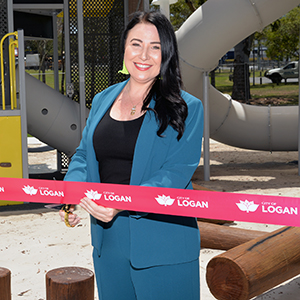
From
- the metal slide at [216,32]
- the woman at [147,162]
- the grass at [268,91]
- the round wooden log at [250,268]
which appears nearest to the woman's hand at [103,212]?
the woman at [147,162]

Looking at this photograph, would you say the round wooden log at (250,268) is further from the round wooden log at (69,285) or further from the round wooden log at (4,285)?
the round wooden log at (4,285)

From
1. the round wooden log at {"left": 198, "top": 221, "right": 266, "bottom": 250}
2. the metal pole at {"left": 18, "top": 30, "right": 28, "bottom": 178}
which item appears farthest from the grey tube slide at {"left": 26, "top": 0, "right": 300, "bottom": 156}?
the round wooden log at {"left": 198, "top": 221, "right": 266, "bottom": 250}

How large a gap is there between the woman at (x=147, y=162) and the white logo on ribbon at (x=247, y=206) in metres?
0.20

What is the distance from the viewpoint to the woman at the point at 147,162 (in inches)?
74.5

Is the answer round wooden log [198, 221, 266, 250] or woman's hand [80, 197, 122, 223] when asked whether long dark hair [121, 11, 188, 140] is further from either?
round wooden log [198, 221, 266, 250]

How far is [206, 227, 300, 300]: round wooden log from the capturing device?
2988 mm

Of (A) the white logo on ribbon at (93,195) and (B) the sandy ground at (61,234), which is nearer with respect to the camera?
(A) the white logo on ribbon at (93,195)

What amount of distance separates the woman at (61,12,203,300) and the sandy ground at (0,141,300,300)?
2.00m

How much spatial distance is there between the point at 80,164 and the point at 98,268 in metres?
0.46

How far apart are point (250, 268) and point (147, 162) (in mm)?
1458

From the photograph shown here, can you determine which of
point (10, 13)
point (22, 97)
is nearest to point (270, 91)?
point (10, 13)

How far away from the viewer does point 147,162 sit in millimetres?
1889

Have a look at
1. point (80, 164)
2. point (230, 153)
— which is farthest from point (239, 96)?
point (80, 164)

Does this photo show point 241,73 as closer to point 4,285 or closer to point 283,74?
point 283,74
